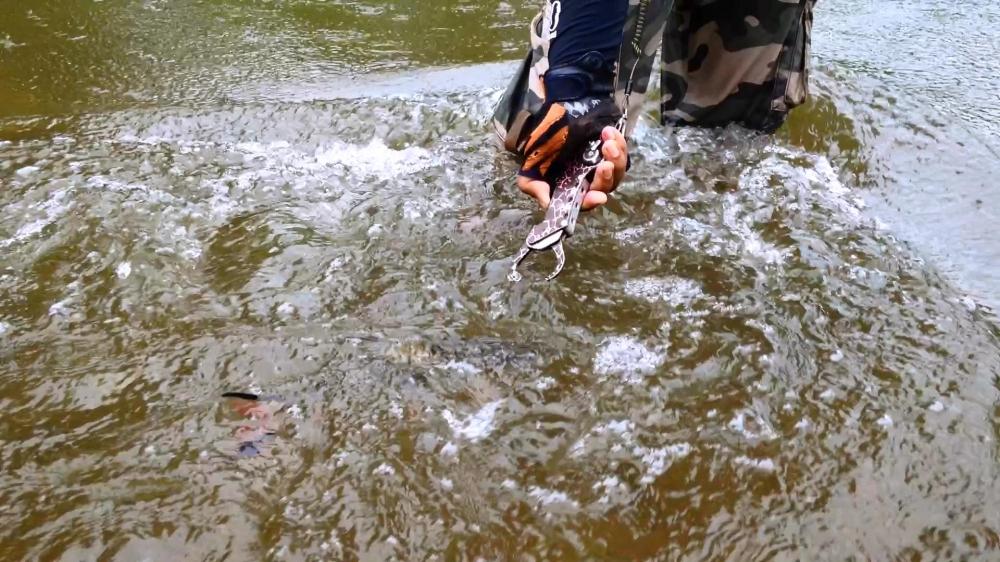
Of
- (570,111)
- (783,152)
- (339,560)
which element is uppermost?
(570,111)

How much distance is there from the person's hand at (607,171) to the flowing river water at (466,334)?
288 mm

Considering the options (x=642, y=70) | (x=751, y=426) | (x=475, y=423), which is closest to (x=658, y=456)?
(x=751, y=426)

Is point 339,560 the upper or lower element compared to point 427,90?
lower

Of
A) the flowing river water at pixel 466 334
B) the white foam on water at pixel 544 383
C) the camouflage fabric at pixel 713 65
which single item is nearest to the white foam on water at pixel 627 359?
the flowing river water at pixel 466 334

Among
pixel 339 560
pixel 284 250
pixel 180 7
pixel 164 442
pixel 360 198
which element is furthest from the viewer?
pixel 180 7

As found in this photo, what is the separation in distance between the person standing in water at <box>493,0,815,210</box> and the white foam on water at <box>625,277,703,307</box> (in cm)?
32

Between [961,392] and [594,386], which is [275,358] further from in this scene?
[961,392]

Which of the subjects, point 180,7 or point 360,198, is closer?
point 360,198

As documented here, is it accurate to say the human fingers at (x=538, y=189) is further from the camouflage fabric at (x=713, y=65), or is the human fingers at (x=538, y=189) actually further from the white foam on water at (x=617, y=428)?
the white foam on water at (x=617, y=428)

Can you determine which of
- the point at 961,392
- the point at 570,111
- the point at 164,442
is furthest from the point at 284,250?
the point at 961,392

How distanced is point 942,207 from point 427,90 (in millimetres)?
1952

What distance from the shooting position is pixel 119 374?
1582 millimetres

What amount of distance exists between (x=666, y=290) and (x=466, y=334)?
56cm

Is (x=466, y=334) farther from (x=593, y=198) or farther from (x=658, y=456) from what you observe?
(x=658, y=456)
